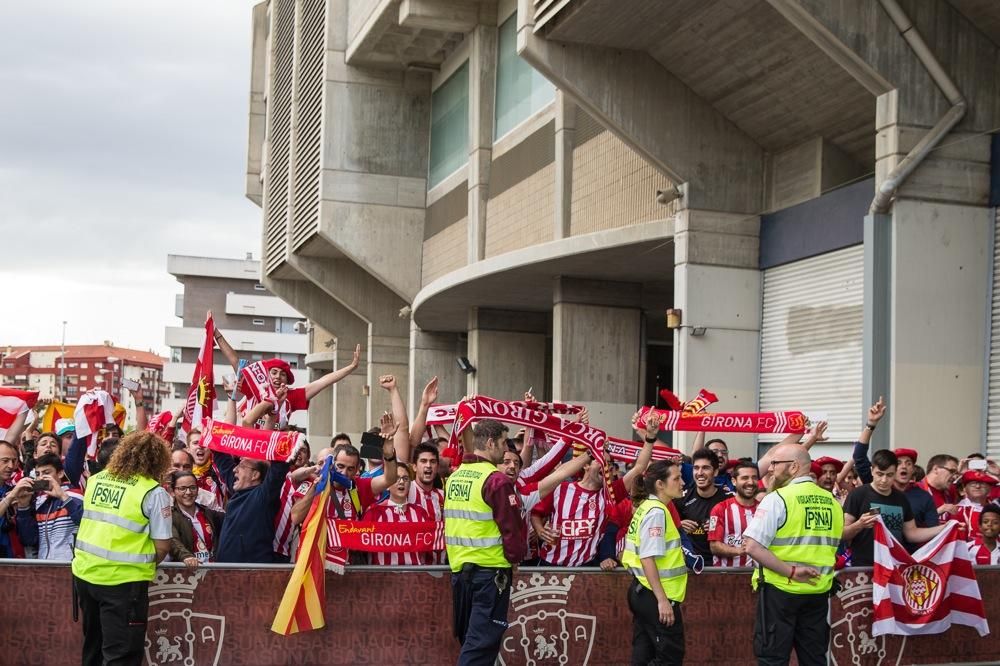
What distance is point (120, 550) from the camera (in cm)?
762

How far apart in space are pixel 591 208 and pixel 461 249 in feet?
27.1

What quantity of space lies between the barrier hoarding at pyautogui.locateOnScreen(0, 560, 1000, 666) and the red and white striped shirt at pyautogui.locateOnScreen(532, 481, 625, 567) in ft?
1.07

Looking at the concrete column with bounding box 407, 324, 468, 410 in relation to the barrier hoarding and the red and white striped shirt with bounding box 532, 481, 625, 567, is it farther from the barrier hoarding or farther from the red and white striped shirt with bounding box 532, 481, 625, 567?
the barrier hoarding

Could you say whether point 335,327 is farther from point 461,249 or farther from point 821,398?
point 821,398

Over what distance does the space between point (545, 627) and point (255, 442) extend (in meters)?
2.46

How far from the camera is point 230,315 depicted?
108m

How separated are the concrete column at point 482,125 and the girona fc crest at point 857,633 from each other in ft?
65.8

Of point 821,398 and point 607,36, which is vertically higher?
point 607,36

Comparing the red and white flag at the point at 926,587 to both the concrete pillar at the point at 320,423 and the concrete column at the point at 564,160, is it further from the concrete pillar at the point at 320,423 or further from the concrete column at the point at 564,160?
the concrete pillar at the point at 320,423

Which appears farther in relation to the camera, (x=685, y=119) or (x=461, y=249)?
(x=461, y=249)

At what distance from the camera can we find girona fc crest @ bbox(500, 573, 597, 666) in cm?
903

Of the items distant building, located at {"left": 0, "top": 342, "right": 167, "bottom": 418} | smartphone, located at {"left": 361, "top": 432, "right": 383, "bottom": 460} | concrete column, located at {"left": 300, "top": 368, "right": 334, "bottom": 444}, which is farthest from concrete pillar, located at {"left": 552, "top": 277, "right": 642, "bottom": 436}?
distant building, located at {"left": 0, "top": 342, "right": 167, "bottom": 418}

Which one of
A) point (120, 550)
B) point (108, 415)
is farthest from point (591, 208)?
point (120, 550)

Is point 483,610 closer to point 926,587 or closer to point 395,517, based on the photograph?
point 395,517
